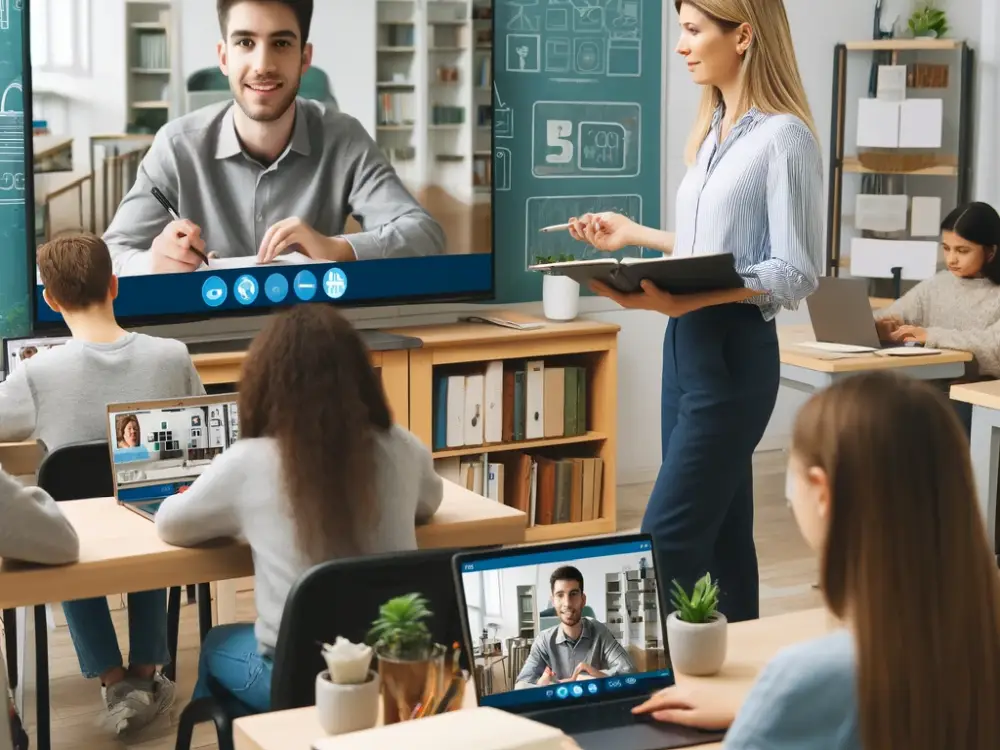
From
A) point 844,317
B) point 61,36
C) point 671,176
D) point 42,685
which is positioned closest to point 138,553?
point 42,685

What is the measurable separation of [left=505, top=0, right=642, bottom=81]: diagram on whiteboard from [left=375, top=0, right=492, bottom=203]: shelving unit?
241 mm

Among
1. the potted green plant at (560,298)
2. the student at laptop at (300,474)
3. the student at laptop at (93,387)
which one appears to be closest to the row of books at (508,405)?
the potted green plant at (560,298)

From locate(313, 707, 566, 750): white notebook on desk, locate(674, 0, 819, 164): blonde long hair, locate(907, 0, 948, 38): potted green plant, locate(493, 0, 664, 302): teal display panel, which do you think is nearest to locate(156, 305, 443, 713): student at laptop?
locate(313, 707, 566, 750): white notebook on desk

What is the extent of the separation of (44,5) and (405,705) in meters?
3.68

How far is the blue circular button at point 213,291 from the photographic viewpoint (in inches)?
200

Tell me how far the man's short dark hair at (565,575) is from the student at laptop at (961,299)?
3425 millimetres

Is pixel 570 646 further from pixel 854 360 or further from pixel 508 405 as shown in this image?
pixel 508 405

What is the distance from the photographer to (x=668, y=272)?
2.78m

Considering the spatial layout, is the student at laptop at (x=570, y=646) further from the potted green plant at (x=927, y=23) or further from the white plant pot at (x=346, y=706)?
the potted green plant at (x=927, y=23)

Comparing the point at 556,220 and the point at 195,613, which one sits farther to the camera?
the point at 556,220

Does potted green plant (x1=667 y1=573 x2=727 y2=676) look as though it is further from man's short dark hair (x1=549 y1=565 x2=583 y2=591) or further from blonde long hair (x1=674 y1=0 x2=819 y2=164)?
blonde long hair (x1=674 y1=0 x2=819 y2=164)

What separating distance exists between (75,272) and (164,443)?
2.75 ft

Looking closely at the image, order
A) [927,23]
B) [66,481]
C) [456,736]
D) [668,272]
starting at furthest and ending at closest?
[927,23] → [66,481] → [668,272] → [456,736]

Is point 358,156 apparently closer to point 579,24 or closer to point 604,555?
point 579,24
